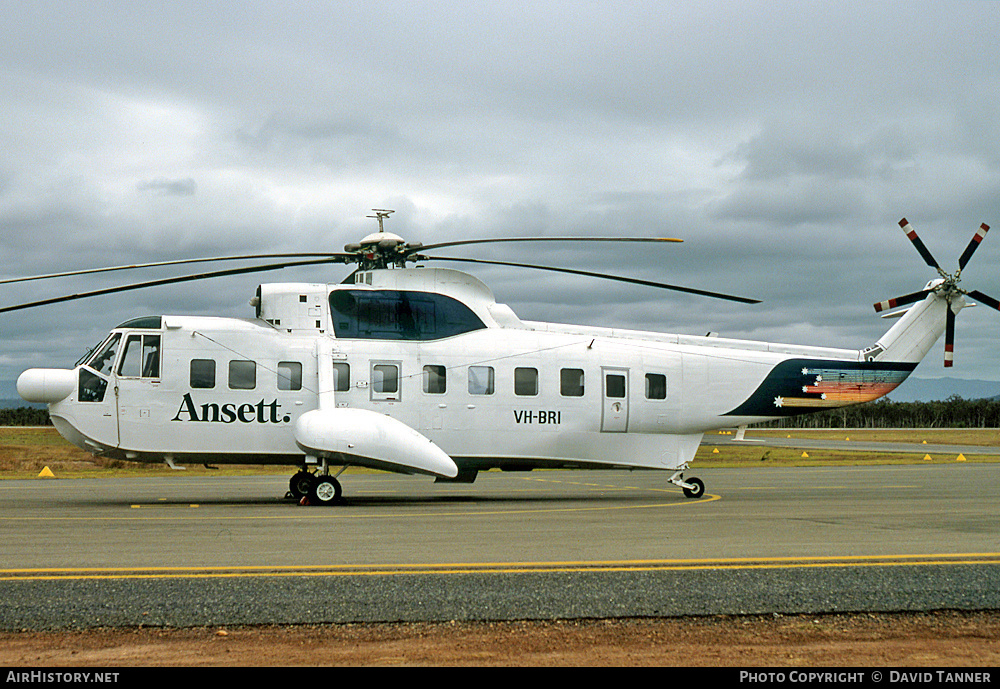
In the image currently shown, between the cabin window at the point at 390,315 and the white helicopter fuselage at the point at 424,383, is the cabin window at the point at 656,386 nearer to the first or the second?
the white helicopter fuselage at the point at 424,383

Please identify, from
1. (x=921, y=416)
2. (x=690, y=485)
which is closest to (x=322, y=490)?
(x=690, y=485)

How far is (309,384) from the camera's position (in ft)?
61.1

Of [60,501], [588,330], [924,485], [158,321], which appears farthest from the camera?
[924,485]

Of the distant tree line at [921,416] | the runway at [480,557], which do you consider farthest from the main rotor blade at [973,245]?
the distant tree line at [921,416]

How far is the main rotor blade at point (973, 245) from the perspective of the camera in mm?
21141

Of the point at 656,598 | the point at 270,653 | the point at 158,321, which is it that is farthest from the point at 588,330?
the point at 270,653

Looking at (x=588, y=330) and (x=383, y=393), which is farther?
(x=588, y=330)

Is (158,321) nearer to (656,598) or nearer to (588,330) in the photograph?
(588,330)

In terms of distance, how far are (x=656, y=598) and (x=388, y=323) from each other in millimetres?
12964

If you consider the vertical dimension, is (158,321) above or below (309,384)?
above

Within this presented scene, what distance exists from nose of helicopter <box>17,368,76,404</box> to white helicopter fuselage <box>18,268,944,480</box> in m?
0.03

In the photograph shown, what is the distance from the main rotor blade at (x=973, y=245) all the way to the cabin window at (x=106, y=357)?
19.8m

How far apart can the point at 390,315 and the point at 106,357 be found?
5.99 m

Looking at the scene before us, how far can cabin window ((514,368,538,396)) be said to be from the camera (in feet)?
64.1
